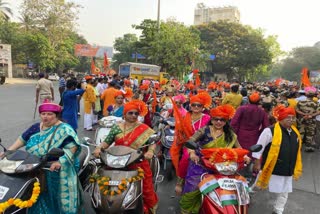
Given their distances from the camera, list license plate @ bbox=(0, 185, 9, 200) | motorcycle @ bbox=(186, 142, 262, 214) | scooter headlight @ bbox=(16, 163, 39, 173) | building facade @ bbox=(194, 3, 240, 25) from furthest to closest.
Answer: building facade @ bbox=(194, 3, 240, 25) → motorcycle @ bbox=(186, 142, 262, 214) → scooter headlight @ bbox=(16, 163, 39, 173) → license plate @ bbox=(0, 185, 9, 200)

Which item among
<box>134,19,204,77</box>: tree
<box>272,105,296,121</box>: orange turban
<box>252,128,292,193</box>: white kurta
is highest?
<box>134,19,204,77</box>: tree

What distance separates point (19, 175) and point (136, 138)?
4.58 ft

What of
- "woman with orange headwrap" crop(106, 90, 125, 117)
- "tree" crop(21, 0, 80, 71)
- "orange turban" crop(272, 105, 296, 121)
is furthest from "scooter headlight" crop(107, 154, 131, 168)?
"tree" crop(21, 0, 80, 71)

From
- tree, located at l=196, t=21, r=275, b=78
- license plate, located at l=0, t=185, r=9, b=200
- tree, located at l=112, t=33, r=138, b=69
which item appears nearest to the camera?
license plate, located at l=0, t=185, r=9, b=200

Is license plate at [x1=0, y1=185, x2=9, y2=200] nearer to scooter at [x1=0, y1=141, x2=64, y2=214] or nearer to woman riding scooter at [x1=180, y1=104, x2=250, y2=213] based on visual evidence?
scooter at [x1=0, y1=141, x2=64, y2=214]

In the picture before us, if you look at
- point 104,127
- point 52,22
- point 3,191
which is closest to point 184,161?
point 104,127

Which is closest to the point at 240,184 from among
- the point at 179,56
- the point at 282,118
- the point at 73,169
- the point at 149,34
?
the point at 282,118

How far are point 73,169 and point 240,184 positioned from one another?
182cm

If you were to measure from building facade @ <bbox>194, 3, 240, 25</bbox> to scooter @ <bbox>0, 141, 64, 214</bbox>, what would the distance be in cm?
10367

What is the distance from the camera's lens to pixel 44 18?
40.9 m

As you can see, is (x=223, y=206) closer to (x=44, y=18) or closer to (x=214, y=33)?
(x=44, y=18)

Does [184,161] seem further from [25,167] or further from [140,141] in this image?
[25,167]

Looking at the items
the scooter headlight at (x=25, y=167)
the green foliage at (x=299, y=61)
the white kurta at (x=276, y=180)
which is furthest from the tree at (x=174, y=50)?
the green foliage at (x=299, y=61)

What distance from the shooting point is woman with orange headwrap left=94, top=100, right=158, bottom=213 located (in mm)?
3631
